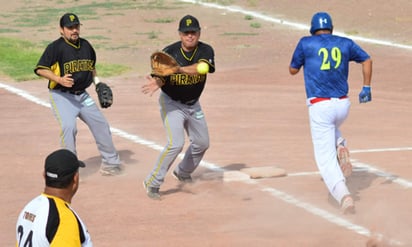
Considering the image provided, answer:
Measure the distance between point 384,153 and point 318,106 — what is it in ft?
11.5

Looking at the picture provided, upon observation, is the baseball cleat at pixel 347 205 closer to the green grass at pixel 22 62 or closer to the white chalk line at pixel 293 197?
the white chalk line at pixel 293 197

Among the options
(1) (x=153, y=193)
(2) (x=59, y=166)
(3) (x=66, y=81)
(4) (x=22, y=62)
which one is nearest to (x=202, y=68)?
(1) (x=153, y=193)

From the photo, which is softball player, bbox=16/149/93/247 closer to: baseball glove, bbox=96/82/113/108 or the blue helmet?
the blue helmet

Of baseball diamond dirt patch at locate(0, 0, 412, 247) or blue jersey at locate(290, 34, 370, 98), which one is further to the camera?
blue jersey at locate(290, 34, 370, 98)

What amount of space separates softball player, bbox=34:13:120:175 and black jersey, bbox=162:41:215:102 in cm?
142

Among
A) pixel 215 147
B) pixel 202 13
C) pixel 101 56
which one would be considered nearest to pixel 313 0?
pixel 202 13

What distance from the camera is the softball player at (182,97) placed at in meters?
10.8

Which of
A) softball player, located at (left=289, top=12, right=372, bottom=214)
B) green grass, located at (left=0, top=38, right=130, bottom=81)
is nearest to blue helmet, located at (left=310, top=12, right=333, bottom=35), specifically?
softball player, located at (left=289, top=12, right=372, bottom=214)

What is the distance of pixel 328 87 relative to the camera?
405 inches

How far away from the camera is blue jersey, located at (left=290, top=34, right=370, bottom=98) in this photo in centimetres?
1026

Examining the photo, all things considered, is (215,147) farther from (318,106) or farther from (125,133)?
(318,106)

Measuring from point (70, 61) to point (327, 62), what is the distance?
3481mm

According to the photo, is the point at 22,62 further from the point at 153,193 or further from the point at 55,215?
the point at 55,215

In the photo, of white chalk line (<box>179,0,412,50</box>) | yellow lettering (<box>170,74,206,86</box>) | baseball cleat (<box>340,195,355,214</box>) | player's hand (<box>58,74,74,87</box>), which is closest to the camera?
baseball cleat (<box>340,195,355,214</box>)
